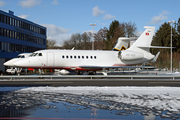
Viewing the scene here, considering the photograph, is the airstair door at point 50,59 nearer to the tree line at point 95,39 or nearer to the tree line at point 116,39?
the tree line at point 116,39

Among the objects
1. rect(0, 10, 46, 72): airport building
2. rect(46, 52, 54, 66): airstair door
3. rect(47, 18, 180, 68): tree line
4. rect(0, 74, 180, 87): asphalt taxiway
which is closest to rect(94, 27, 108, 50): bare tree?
rect(47, 18, 180, 68): tree line

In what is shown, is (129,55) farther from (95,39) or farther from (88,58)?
(95,39)

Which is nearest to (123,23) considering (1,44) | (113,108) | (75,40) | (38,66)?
(75,40)

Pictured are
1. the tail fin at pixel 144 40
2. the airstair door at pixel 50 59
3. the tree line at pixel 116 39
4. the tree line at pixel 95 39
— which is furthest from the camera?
the tree line at pixel 95 39

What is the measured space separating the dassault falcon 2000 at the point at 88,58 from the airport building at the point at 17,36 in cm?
1805

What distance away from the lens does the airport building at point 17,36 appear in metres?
46.2

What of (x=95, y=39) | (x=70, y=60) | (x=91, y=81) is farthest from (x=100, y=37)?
(x=91, y=81)

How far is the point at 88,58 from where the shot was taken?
24438 mm

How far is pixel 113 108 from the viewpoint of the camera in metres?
7.11

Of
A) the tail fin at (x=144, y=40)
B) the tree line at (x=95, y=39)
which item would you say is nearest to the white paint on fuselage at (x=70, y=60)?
the tail fin at (x=144, y=40)

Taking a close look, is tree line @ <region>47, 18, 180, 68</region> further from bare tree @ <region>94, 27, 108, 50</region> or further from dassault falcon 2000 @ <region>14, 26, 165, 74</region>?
dassault falcon 2000 @ <region>14, 26, 165, 74</region>

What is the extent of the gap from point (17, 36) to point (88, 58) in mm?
35297

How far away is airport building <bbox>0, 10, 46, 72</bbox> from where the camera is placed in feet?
152

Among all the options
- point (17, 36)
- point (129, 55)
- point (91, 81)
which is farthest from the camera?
point (17, 36)
